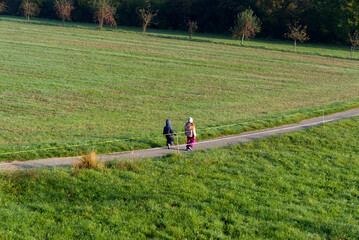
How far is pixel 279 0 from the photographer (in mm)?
87188

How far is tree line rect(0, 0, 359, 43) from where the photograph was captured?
81.2 m

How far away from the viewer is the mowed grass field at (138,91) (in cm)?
1796

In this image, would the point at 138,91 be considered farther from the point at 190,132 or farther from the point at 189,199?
the point at 189,199

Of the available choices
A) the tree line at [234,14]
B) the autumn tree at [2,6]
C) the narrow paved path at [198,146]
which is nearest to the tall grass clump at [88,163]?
the narrow paved path at [198,146]

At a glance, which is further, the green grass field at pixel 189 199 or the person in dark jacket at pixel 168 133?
the person in dark jacket at pixel 168 133

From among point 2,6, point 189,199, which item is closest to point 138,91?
point 189,199

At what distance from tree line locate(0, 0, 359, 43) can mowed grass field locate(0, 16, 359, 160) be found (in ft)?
92.3

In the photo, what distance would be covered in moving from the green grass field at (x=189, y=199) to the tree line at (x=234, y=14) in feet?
223

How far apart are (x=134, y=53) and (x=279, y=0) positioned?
4977 centimetres

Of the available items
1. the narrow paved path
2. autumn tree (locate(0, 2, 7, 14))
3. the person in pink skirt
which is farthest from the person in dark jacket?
autumn tree (locate(0, 2, 7, 14))

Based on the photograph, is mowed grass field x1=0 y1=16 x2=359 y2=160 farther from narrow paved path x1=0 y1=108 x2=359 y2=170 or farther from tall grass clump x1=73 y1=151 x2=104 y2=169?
tall grass clump x1=73 y1=151 x2=104 y2=169

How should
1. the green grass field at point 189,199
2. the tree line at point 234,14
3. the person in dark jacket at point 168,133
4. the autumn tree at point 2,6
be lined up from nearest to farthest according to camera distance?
the green grass field at point 189,199 < the person in dark jacket at point 168,133 < the tree line at point 234,14 < the autumn tree at point 2,6

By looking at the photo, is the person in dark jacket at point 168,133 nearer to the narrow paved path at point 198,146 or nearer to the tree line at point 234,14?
the narrow paved path at point 198,146

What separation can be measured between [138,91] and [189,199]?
64.0ft
